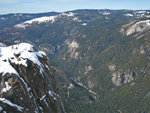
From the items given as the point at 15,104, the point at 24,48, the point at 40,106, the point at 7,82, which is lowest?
the point at 40,106

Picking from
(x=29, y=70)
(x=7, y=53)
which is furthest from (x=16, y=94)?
(x=7, y=53)

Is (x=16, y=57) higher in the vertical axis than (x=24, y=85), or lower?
higher

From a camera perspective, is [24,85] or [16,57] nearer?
[24,85]

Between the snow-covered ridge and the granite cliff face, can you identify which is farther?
the snow-covered ridge

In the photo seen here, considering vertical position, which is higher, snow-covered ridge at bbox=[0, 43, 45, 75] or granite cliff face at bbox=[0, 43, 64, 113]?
snow-covered ridge at bbox=[0, 43, 45, 75]

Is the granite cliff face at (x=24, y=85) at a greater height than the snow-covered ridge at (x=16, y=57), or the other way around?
the snow-covered ridge at (x=16, y=57)

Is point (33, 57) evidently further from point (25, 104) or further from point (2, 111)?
point (2, 111)

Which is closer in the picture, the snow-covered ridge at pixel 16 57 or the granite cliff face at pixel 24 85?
the granite cliff face at pixel 24 85

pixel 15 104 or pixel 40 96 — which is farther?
pixel 40 96
